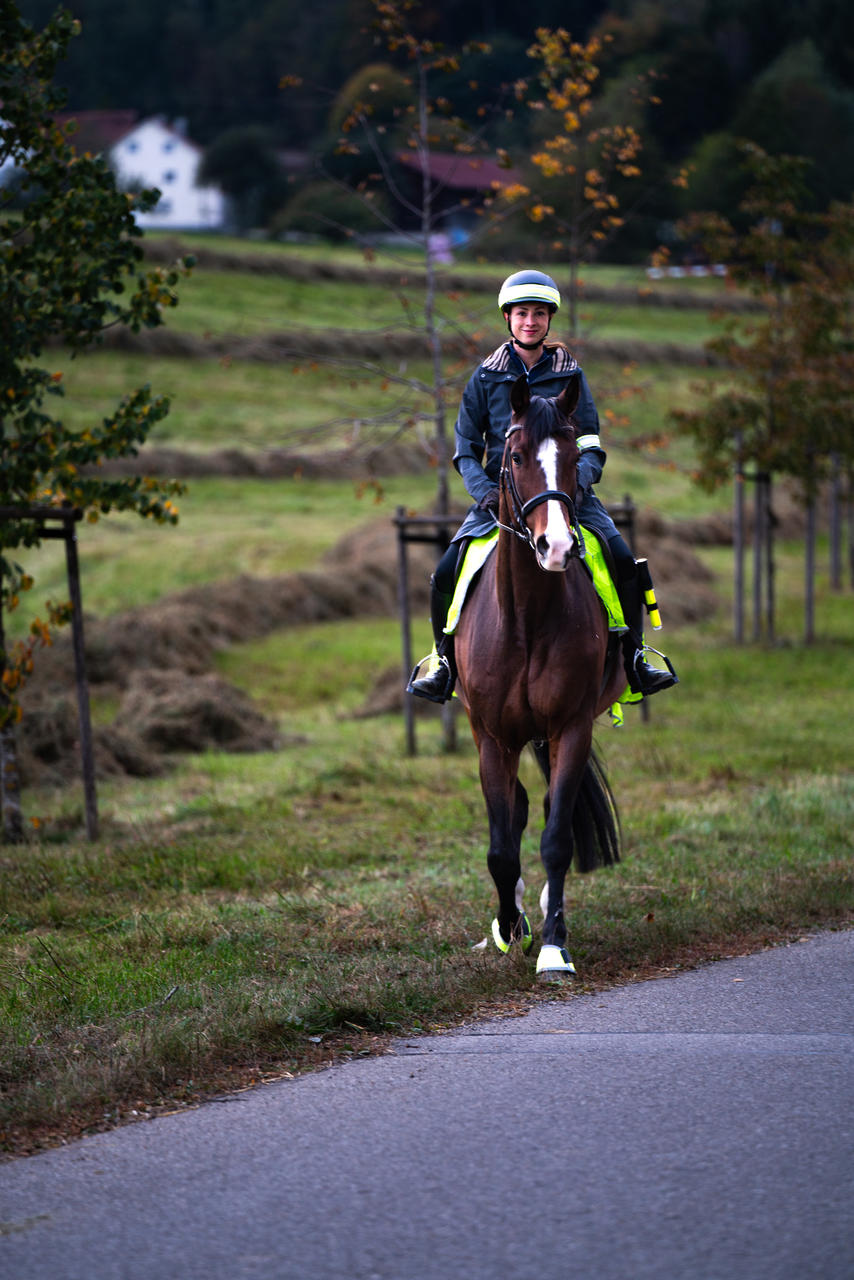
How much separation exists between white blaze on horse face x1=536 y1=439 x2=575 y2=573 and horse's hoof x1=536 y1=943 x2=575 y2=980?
1.75 meters

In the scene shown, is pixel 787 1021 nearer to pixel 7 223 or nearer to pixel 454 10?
pixel 7 223

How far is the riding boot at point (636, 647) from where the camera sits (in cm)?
797

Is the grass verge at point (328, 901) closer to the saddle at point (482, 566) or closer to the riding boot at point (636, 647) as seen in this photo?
the riding boot at point (636, 647)

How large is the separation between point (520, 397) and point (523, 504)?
0.47m

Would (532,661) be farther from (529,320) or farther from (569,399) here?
(529,320)

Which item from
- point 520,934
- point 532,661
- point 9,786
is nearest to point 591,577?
point 532,661

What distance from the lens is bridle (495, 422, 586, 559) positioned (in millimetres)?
6480

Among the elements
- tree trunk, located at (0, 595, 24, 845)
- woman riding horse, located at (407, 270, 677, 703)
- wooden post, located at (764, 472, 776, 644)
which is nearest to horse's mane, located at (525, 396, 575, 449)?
woman riding horse, located at (407, 270, 677, 703)

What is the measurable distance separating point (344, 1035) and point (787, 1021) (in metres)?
1.75

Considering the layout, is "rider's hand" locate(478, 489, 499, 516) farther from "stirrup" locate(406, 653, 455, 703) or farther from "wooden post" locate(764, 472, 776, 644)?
"wooden post" locate(764, 472, 776, 644)

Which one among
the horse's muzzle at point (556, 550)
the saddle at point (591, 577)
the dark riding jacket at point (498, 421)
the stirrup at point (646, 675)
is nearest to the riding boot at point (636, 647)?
the stirrup at point (646, 675)

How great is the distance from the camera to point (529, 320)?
7410 mm

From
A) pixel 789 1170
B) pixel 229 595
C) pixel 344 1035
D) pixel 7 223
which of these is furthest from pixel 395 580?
pixel 789 1170

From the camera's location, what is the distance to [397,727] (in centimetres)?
1708
